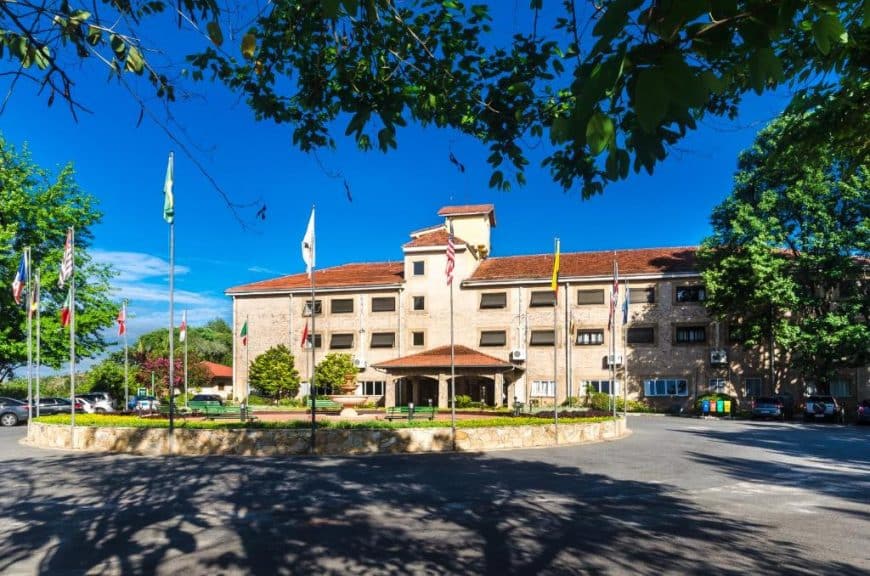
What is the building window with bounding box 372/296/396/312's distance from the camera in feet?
145

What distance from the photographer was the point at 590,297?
41125 mm

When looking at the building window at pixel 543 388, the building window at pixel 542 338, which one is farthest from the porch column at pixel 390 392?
the building window at pixel 542 338

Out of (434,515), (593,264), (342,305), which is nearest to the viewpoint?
(434,515)

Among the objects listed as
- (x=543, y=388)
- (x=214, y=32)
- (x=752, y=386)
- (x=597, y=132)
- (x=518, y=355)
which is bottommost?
(x=543, y=388)

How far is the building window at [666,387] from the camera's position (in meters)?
38.8

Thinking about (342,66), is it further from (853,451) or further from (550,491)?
(853,451)

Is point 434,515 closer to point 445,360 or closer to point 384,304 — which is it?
point 445,360

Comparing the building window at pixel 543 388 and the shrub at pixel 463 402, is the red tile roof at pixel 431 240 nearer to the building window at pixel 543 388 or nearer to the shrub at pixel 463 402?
the shrub at pixel 463 402

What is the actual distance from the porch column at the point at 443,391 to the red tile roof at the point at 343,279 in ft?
25.7

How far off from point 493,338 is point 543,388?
486 centimetres

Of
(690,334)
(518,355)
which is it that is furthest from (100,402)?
(690,334)

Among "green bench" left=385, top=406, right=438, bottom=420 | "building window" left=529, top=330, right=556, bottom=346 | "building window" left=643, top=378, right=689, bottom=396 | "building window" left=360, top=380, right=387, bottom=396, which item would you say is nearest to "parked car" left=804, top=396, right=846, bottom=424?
"building window" left=643, top=378, right=689, bottom=396

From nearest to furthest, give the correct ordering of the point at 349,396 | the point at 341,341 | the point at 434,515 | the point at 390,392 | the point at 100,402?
the point at 434,515 < the point at 100,402 < the point at 390,392 < the point at 349,396 < the point at 341,341

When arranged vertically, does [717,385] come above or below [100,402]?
above
